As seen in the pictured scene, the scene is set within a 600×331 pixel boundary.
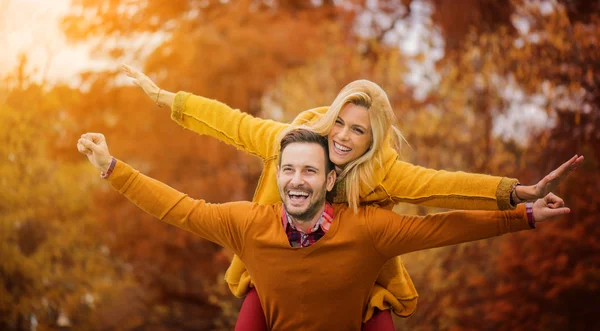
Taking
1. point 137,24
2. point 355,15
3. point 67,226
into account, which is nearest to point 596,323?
point 355,15

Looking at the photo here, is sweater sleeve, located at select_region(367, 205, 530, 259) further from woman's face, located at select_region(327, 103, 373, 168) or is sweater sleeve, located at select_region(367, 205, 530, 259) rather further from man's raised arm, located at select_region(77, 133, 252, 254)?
man's raised arm, located at select_region(77, 133, 252, 254)

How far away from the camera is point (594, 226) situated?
6379 mm

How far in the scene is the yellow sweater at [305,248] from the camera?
9.68ft

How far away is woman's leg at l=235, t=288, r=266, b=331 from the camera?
10.5 feet

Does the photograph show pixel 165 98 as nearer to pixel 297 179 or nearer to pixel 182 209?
pixel 182 209

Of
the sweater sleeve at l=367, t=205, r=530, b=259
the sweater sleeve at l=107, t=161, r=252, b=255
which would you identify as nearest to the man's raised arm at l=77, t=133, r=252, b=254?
the sweater sleeve at l=107, t=161, r=252, b=255

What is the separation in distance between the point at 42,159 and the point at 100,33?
6.43ft

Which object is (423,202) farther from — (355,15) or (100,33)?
(100,33)

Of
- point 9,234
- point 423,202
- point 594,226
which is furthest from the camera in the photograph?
point 9,234

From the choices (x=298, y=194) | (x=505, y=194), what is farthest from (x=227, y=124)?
(x=505, y=194)

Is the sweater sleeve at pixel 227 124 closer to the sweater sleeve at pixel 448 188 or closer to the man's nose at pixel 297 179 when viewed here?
the man's nose at pixel 297 179

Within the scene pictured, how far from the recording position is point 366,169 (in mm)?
3080

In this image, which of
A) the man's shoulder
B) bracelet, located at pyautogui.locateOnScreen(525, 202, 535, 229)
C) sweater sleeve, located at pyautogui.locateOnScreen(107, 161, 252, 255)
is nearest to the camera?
bracelet, located at pyautogui.locateOnScreen(525, 202, 535, 229)

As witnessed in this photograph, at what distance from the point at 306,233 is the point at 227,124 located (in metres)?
0.62
